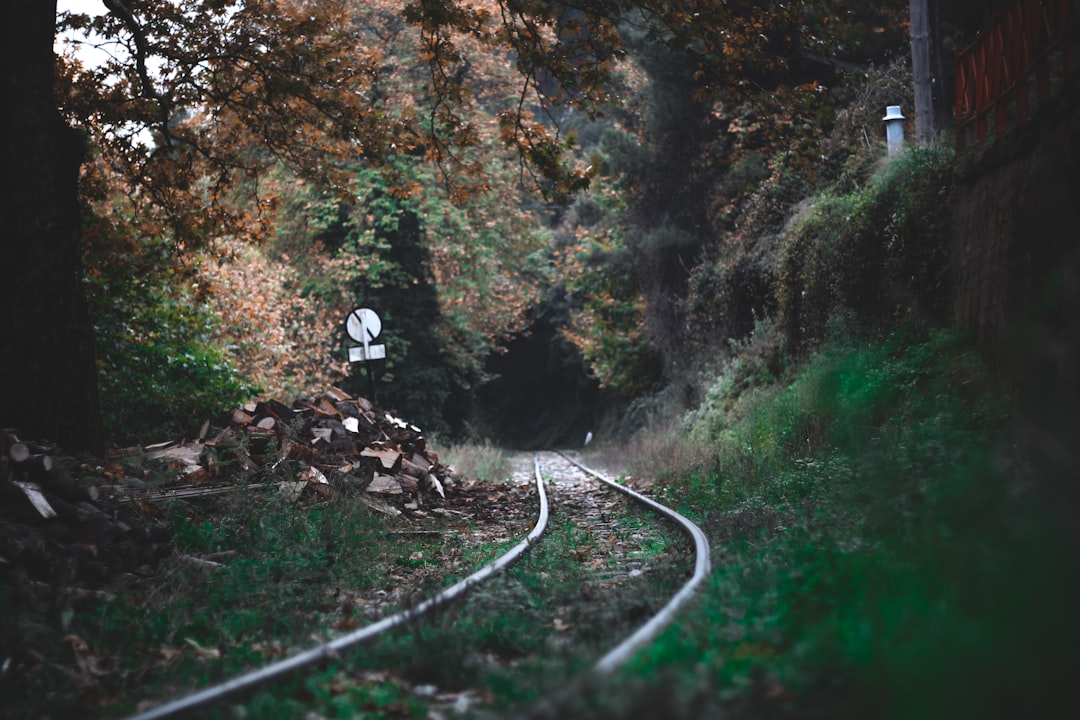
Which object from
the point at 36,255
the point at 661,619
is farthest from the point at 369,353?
the point at 661,619

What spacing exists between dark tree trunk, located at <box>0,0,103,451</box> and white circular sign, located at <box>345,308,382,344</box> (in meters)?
7.79

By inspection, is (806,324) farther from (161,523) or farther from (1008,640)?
(1008,640)

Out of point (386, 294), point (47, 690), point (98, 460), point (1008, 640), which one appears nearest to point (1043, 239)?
point (1008, 640)

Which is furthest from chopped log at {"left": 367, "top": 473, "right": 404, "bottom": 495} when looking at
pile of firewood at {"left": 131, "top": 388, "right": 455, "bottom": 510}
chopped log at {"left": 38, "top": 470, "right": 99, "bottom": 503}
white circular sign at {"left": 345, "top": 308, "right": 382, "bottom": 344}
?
white circular sign at {"left": 345, "top": 308, "right": 382, "bottom": 344}

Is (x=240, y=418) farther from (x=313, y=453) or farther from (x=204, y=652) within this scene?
(x=204, y=652)

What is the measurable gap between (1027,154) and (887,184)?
171 inches

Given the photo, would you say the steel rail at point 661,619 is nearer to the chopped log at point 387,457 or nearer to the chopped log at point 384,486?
the chopped log at point 384,486

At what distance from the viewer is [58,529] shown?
6145 millimetres

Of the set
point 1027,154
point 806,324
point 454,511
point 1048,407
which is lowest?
point 454,511

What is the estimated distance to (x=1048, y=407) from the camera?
13.6 ft

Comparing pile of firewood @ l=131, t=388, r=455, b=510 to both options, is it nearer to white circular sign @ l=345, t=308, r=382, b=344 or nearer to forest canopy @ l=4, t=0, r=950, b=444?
forest canopy @ l=4, t=0, r=950, b=444

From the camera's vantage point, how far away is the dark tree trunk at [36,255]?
773 centimetres

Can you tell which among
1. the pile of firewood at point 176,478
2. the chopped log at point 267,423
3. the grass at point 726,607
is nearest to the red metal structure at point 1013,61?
the grass at point 726,607

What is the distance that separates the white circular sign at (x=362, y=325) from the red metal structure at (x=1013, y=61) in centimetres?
1042
